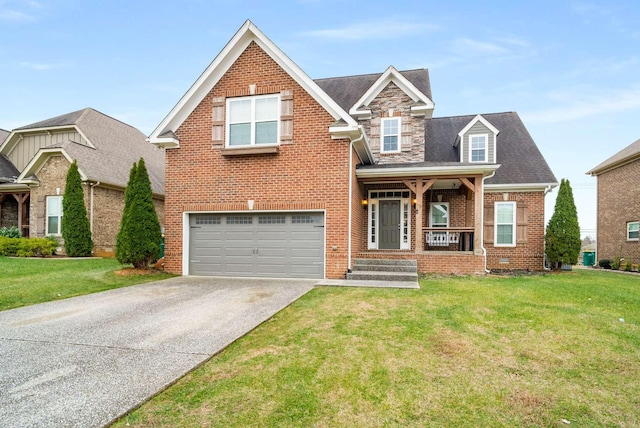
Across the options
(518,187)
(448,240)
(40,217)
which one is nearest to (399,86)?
(518,187)

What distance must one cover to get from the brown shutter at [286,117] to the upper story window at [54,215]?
12.6 meters

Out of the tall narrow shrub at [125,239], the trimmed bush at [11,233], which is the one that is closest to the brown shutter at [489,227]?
the tall narrow shrub at [125,239]

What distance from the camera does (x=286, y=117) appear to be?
34.7ft

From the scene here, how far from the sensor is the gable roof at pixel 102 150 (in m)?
16.3

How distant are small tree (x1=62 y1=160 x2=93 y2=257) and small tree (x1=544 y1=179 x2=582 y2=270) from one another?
1910 cm

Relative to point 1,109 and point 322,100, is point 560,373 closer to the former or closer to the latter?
point 322,100

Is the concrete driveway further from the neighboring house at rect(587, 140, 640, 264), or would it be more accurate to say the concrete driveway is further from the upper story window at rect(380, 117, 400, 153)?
the neighboring house at rect(587, 140, 640, 264)

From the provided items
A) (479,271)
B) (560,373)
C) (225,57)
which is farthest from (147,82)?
(560,373)

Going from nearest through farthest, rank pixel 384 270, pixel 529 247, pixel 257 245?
pixel 384 270 < pixel 257 245 < pixel 529 247

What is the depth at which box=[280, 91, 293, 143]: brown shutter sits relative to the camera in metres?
10.5

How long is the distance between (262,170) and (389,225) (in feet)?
18.8

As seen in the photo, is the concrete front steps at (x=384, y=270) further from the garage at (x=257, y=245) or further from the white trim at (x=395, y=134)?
the white trim at (x=395, y=134)

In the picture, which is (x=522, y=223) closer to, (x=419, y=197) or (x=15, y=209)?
(x=419, y=197)

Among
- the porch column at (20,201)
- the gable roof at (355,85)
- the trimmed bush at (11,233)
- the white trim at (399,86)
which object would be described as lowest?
the trimmed bush at (11,233)
